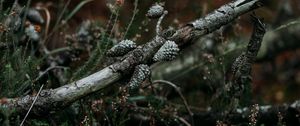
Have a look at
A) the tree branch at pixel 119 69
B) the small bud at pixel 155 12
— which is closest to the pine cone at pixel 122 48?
the tree branch at pixel 119 69

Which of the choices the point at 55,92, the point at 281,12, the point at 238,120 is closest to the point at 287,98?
the point at 281,12

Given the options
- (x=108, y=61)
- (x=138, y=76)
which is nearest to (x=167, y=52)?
(x=138, y=76)

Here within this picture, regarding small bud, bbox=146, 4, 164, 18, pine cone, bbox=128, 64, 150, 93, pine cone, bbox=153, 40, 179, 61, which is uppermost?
small bud, bbox=146, 4, 164, 18

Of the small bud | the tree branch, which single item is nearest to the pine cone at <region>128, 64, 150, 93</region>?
the tree branch

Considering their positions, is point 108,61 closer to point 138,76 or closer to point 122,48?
point 122,48

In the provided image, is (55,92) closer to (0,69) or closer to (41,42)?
(0,69)

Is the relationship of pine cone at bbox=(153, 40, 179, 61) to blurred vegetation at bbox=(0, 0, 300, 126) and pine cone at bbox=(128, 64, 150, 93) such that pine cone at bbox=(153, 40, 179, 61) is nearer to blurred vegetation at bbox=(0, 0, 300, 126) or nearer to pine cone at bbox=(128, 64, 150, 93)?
pine cone at bbox=(128, 64, 150, 93)
